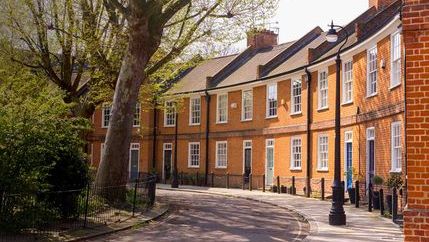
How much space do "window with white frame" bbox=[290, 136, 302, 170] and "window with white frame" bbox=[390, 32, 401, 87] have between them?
996 cm

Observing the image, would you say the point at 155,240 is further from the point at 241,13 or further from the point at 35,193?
the point at 241,13

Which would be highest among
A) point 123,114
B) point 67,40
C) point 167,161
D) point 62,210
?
point 67,40

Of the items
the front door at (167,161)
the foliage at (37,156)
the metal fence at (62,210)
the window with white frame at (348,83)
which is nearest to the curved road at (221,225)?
the metal fence at (62,210)

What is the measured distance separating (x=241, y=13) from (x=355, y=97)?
22.8 feet

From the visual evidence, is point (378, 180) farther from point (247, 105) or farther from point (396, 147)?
point (247, 105)

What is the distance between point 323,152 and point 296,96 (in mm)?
4185

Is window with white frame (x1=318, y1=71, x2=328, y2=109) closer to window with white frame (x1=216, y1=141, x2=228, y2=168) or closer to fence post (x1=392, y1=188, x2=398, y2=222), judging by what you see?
window with white frame (x1=216, y1=141, x2=228, y2=168)

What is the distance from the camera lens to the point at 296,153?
97.9 feet

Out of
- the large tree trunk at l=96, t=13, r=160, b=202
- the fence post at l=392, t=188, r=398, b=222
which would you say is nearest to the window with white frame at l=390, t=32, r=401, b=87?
the fence post at l=392, t=188, r=398, b=222

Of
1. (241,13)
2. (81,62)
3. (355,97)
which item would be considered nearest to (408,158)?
(241,13)

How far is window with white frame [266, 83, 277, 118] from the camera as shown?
32125 mm

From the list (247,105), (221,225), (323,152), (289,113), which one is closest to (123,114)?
(221,225)

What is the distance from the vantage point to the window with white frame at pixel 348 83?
2508 cm

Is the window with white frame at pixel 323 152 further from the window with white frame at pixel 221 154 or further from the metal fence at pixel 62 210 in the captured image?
the metal fence at pixel 62 210
